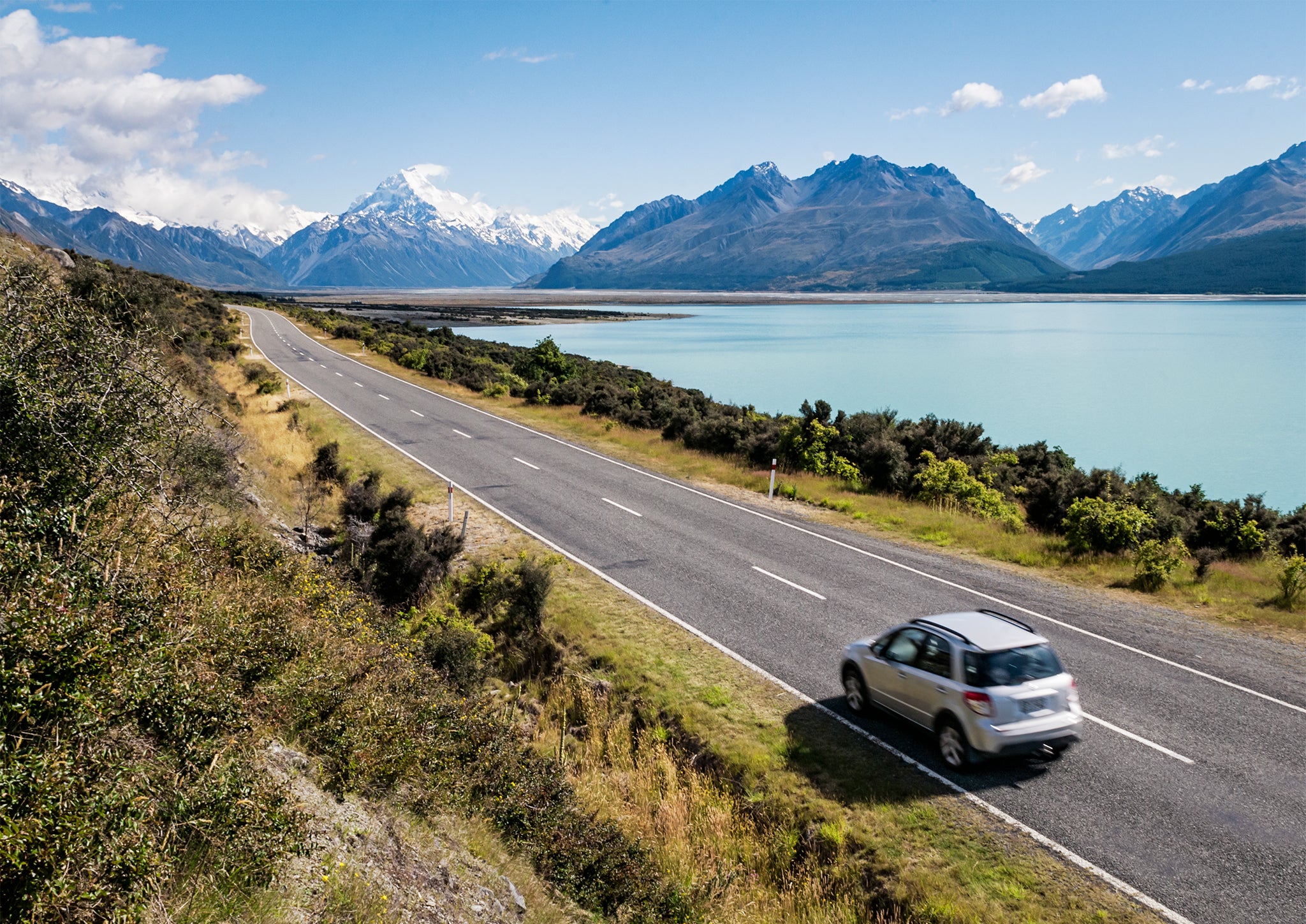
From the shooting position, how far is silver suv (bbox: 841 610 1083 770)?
27.9 ft

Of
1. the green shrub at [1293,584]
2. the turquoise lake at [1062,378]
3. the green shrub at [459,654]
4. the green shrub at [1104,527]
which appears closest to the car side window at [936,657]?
the green shrub at [459,654]

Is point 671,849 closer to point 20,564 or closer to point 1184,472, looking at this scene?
point 20,564

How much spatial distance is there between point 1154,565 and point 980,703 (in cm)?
933

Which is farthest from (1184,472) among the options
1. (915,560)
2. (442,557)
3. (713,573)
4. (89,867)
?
(89,867)

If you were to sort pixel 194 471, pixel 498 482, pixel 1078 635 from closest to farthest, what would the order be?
pixel 1078 635 < pixel 194 471 < pixel 498 482

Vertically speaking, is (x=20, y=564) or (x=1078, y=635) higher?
(x=20, y=564)

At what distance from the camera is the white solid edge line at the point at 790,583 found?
47.9 ft

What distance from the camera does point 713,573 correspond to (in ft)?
52.4

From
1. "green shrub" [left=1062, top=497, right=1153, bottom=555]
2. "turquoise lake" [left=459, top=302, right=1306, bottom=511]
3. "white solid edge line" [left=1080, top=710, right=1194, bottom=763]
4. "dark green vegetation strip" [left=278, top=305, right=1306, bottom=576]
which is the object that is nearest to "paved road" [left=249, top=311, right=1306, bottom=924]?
"white solid edge line" [left=1080, top=710, right=1194, bottom=763]

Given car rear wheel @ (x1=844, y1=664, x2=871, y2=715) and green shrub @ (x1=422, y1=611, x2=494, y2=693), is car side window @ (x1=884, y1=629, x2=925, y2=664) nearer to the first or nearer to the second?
car rear wheel @ (x1=844, y1=664, x2=871, y2=715)

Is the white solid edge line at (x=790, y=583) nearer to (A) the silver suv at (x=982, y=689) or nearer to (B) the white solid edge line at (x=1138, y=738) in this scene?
(A) the silver suv at (x=982, y=689)

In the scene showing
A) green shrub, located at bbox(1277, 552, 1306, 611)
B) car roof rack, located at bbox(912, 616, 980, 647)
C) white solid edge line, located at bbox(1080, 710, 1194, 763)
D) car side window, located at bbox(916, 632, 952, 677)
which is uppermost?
car roof rack, located at bbox(912, 616, 980, 647)

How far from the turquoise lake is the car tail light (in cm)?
3435

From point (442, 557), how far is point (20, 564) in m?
11.1
